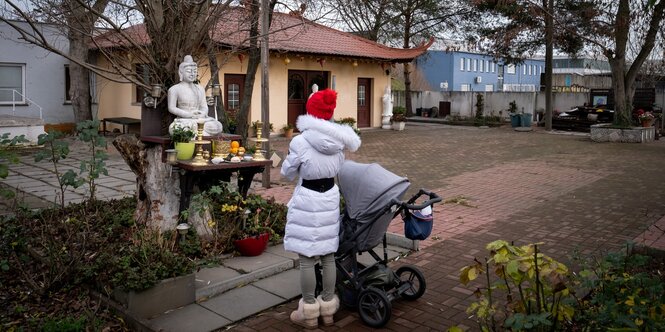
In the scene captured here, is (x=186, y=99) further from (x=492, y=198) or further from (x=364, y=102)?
(x=364, y=102)

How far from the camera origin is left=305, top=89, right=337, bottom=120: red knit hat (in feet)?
14.1

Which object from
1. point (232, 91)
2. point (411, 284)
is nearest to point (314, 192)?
point (411, 284)

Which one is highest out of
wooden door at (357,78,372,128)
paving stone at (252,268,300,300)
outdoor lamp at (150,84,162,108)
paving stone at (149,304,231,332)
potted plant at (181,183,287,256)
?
wooden door at (357,78,372,128)

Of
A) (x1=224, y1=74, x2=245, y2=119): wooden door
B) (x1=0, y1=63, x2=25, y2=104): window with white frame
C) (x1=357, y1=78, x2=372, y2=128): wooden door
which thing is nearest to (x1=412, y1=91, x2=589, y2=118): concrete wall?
(x1=357, y1=78, x2=372, y2=128): wooden door

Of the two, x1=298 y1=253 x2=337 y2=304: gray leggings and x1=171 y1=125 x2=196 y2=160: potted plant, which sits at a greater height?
x1=171 y1=125 x2=196 y2=160: potted plant

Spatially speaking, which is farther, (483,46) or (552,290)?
(483,46)

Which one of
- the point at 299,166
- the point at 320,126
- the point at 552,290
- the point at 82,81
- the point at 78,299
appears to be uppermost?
the point at 82,81

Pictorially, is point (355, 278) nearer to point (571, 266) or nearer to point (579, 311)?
point (579, 311)

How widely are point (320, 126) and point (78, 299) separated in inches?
96.6

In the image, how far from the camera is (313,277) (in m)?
4.30

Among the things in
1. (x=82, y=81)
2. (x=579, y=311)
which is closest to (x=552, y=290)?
(x=579, y=311)

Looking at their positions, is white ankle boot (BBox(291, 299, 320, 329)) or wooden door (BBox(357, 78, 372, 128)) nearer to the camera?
white ankle boot (BBox(291, 299, 320, 329))

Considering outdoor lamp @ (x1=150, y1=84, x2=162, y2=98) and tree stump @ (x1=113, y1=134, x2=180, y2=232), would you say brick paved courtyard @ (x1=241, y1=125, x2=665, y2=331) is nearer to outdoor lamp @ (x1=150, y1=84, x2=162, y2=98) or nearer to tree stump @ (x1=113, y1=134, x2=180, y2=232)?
tree stump @ (x1=113, y1=134, x2=180, y2=232)

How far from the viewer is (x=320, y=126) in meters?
4.22
